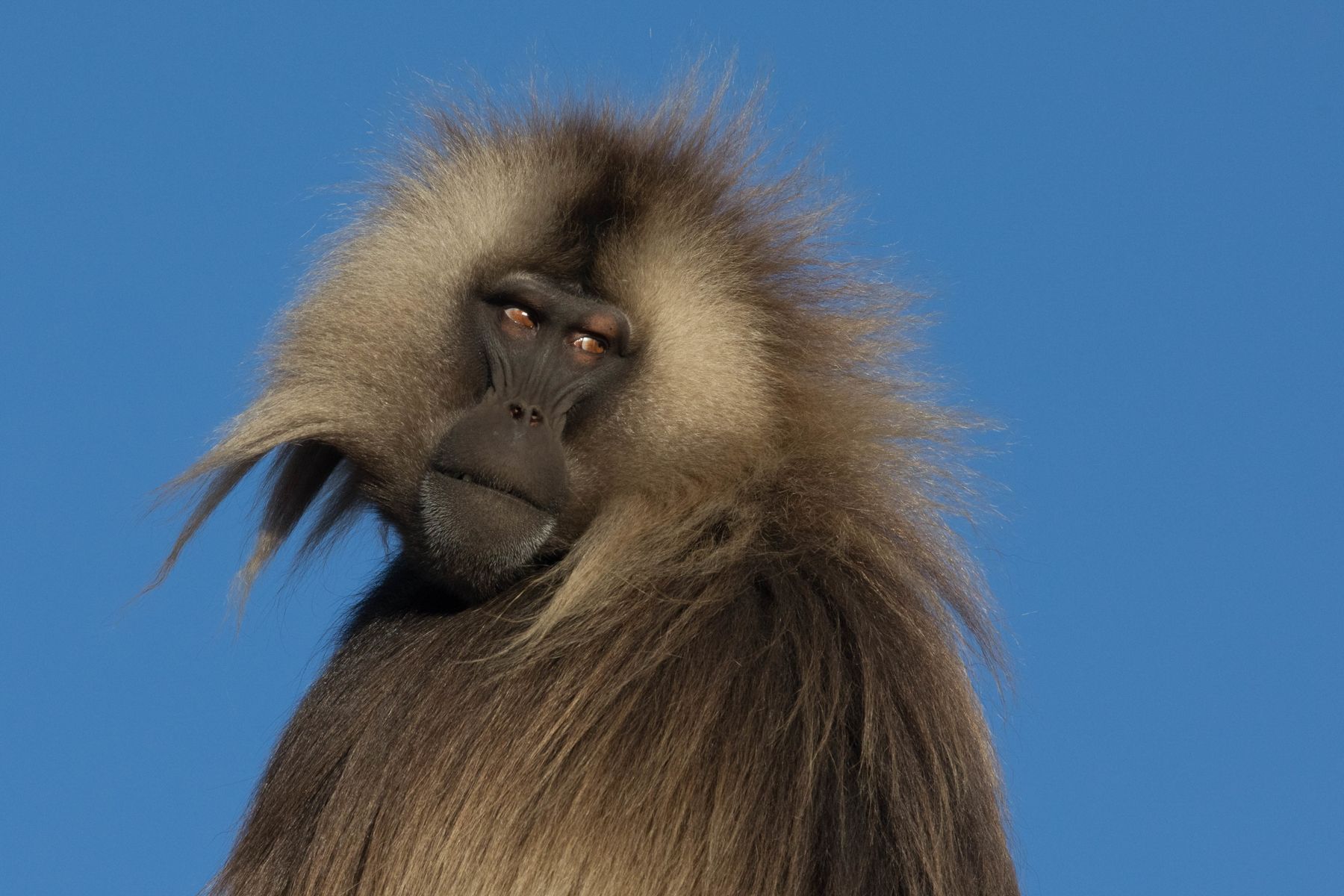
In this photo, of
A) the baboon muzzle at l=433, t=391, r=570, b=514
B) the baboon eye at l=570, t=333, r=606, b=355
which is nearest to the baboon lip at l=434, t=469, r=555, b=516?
the baboon muzzle at l=433, t=391, r=570, b=514

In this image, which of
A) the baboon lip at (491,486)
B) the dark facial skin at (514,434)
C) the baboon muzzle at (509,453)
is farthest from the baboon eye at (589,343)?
the baboon lip at (491,486)

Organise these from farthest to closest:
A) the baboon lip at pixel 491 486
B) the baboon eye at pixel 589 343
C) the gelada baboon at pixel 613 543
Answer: the baboon eye at pixel 589 343 → the baboon lip at pixel 491 486 → the gelada baboon at pixel 613 543

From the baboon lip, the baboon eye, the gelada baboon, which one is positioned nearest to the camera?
the gelada baboon

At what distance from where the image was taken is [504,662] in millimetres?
3795

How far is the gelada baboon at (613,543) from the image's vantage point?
3.52 m

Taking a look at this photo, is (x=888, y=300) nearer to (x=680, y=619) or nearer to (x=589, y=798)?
(x=680, y=619)

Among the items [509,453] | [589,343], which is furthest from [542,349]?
[509,453]

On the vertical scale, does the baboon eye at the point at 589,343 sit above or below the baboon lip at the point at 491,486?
above

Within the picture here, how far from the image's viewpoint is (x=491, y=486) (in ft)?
12.8

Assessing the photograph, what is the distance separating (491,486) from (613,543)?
311 millimetres

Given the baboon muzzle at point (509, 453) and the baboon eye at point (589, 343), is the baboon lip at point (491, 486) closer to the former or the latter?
the baboon muzzle at point (509, 453)

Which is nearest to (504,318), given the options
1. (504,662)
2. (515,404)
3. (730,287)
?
(515,404)

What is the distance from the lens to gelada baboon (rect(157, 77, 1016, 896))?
3521 millimetres

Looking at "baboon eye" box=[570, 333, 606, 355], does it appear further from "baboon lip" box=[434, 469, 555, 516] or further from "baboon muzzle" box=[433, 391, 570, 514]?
"baboon lip" box=[434, 469, 555, 516]
